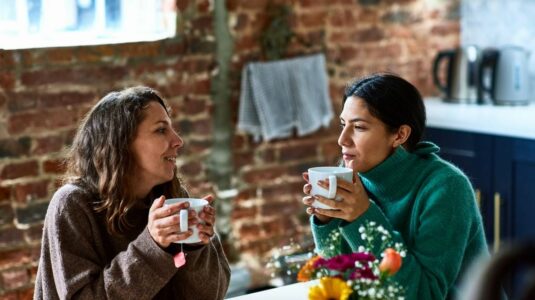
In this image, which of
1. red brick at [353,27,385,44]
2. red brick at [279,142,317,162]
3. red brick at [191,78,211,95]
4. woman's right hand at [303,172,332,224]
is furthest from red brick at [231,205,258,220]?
woman's right hand at [303,172,332,224]

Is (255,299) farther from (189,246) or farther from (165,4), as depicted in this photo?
(165,4)

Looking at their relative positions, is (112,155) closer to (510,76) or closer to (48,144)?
(48,144)

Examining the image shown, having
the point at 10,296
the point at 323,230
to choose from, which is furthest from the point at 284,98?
the point at 323,230

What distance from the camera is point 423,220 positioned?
189 cm

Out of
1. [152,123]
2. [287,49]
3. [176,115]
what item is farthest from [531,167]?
[152,123]

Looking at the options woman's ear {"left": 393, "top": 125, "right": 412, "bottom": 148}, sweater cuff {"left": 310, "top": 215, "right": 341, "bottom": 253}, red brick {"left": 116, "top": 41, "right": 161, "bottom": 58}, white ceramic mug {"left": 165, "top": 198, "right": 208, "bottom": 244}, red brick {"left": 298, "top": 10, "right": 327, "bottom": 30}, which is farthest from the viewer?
red brick {"left": 298, "top": 10, "right": 327, "bottom": 30}

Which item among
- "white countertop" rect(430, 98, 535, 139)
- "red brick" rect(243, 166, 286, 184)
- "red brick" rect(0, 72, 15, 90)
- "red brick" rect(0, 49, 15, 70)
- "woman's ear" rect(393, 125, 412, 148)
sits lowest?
"red brick" rect(243, 166, 286, 184)

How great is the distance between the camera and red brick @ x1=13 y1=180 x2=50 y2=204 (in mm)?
3012

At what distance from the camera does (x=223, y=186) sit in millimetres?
3553

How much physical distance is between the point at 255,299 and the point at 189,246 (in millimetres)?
182

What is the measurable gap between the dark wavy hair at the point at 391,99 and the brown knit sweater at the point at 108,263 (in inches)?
18.3

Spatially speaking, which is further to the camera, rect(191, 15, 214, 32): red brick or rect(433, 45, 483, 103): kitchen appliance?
rect(433, 45, 483, 103): kitchen appliance

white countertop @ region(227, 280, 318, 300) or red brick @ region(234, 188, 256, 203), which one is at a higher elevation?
white countertop @ region(227, 280, 318, 300)

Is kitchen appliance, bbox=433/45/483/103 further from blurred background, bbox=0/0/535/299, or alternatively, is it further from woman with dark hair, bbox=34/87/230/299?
woman with dark hair, bbox=34/87/230/299
